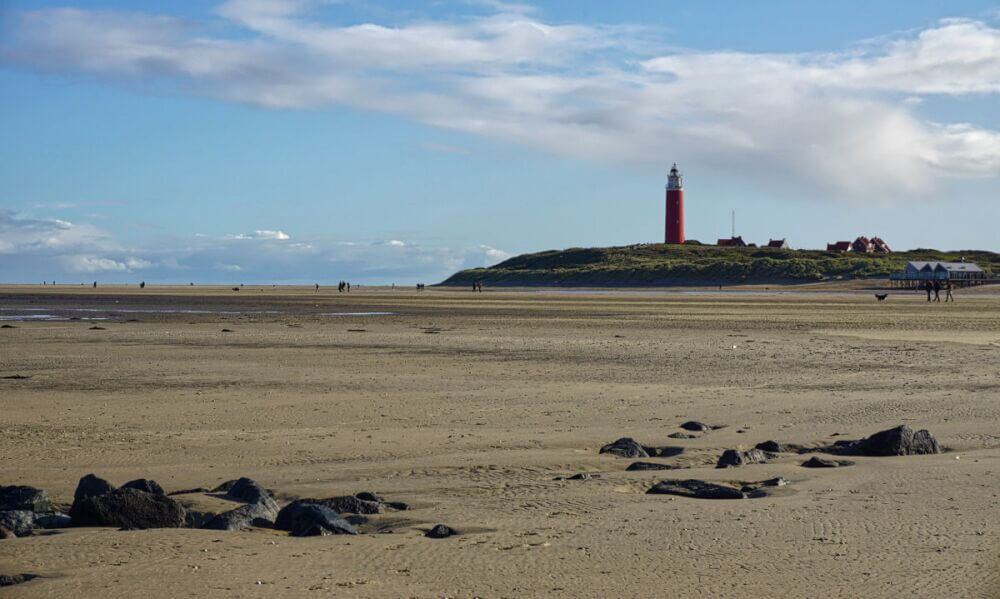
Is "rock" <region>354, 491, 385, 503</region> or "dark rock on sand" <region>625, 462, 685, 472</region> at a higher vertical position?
"rock" <region>354, 491, 385, 503</region>

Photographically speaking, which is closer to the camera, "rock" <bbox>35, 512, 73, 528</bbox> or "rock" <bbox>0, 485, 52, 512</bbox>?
"rock" <bbox>35, 512, 73, 528</bbox>

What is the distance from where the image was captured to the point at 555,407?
14742 mm

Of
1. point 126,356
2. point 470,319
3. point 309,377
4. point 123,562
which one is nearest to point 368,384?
point 309,377

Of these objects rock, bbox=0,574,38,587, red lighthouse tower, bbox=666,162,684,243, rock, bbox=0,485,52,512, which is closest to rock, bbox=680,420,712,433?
rock, bbox=0,485,52,512

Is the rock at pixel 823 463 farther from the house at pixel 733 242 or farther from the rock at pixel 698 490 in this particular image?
the house at pixel 733 242

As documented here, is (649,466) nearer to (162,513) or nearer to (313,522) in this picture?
(313,522)

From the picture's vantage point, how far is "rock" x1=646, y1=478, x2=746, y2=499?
8812 millimetres

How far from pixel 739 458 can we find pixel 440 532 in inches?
157

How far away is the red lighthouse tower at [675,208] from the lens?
142000 mm

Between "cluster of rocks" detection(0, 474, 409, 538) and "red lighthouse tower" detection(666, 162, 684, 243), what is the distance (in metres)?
135

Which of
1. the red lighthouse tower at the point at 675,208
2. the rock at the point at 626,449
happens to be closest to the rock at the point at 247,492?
the rock at the point at 626,449

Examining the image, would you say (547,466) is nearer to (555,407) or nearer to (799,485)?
(799,485)

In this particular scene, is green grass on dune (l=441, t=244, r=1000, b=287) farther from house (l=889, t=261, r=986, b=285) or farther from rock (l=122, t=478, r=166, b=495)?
rock (l=122, t=478, r=166, b=495)

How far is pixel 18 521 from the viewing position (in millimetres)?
7719
